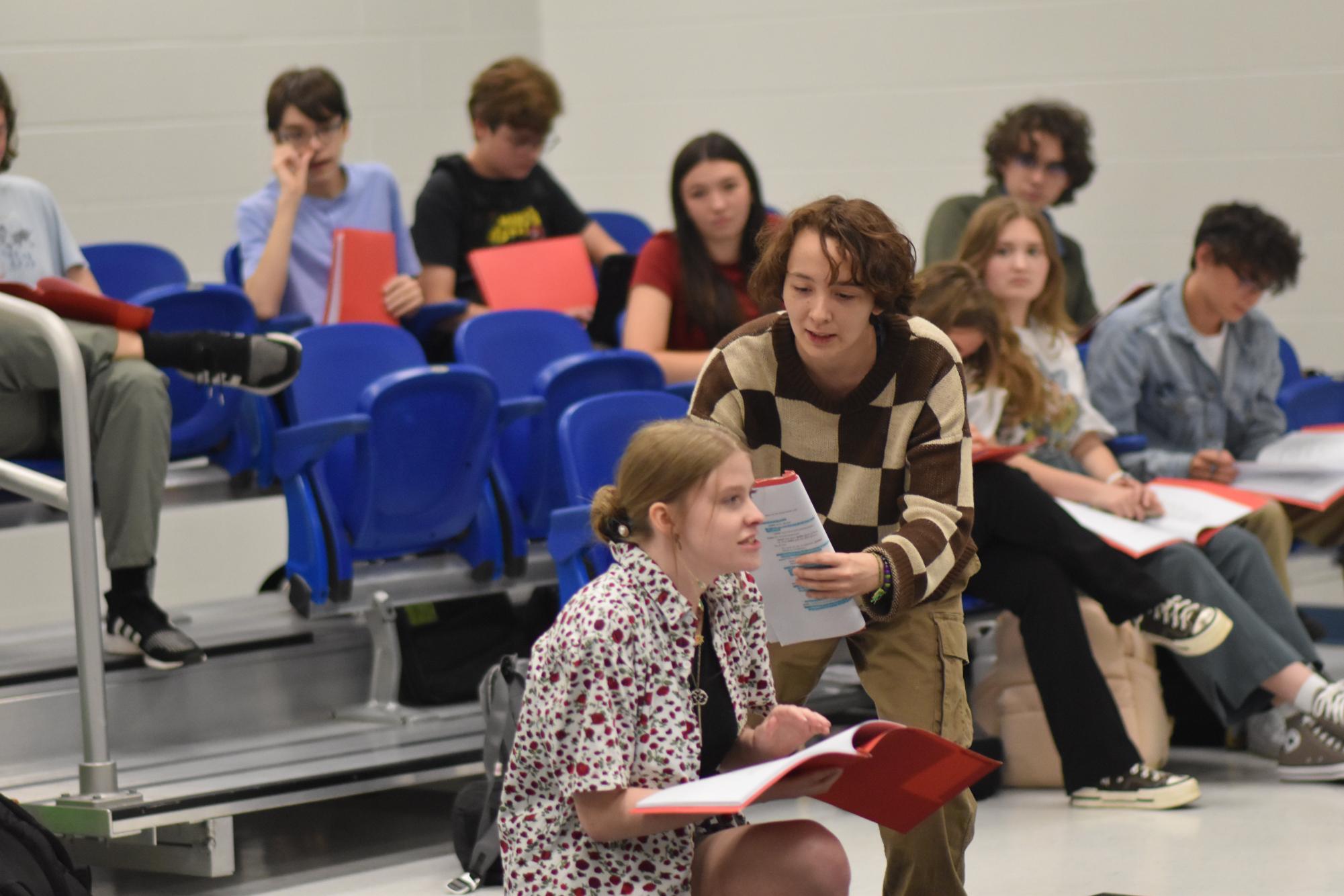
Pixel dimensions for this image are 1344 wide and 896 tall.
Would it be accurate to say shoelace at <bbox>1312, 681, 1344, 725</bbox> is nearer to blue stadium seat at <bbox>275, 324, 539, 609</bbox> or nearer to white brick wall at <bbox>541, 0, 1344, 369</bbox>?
blue stadium seat at <bbox>275, 324, 539, 609</bbox>

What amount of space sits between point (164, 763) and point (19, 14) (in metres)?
2.58

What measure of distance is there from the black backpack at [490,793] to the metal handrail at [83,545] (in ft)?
2.02

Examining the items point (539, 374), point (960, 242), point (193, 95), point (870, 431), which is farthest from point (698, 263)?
point (193, 95)

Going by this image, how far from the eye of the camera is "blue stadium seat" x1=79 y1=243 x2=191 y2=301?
433cm

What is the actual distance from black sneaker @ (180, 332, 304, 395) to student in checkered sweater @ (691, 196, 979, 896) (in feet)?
3.89

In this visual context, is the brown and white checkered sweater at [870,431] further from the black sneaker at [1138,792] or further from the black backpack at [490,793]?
the black sneaker at [1138,792]

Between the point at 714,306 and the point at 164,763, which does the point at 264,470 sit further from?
the point at 714,306

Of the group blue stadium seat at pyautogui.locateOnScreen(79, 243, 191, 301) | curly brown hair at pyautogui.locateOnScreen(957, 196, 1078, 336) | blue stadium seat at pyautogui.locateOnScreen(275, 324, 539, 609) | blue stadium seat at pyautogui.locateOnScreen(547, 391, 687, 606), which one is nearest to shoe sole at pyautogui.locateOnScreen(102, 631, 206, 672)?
blue stadium seat at pyautogui.locateOnScreen(275, 324, 539, 609)

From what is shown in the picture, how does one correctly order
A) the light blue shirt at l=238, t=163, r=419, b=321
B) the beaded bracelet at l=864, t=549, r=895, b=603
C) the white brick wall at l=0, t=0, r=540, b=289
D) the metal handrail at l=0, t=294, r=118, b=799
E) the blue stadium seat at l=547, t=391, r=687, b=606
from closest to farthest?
the beaded bracelet at l=864, t=549, r=895, b=603
the metal handrail at l=0, t=294, r=118, b=799
the blue stadium seat at l=547, t=391, r=687, b=606
the light blue shirt at l=238, t=163, r=419, b=321
the white brick wall at l=0, t=0, r=540, b=289

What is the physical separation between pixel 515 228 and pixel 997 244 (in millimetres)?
1349

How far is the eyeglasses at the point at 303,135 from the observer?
166 inches

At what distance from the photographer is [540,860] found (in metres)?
1.91

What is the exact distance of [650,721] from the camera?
1.88 meters

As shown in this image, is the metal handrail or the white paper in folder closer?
the white paper in folder
